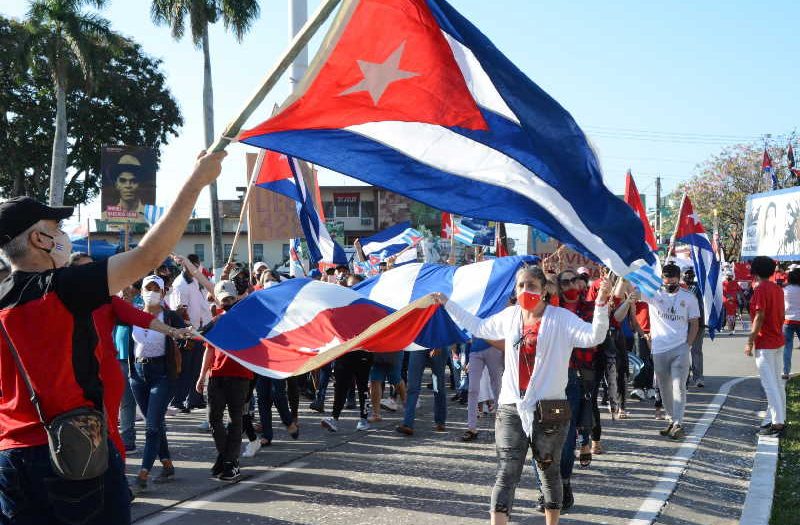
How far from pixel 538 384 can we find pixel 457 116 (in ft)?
5.97

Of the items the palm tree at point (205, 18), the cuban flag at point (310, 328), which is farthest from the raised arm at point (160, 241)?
the palm tree at point (205, 18)

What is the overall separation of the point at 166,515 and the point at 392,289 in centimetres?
340

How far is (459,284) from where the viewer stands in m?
8.93

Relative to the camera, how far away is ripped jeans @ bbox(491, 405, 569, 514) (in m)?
5.29

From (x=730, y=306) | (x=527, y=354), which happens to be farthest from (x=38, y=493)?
(x=730, y=306)

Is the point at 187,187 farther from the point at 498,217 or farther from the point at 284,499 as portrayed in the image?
the point at 284,499

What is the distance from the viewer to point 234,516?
6695 millimetres

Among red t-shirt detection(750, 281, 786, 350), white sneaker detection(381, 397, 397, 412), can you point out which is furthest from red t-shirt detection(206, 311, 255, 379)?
red t-shirt detection(750, 281, 786, 350)

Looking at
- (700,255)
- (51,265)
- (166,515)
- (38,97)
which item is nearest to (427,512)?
(166,515)

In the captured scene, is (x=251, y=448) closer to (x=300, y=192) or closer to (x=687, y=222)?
(x=300, y=192)

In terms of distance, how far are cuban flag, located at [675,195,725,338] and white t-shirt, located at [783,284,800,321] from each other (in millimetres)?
1963

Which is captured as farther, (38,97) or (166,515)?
(38,97)

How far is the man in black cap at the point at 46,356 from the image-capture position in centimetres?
293

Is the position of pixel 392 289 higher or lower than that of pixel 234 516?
higher
